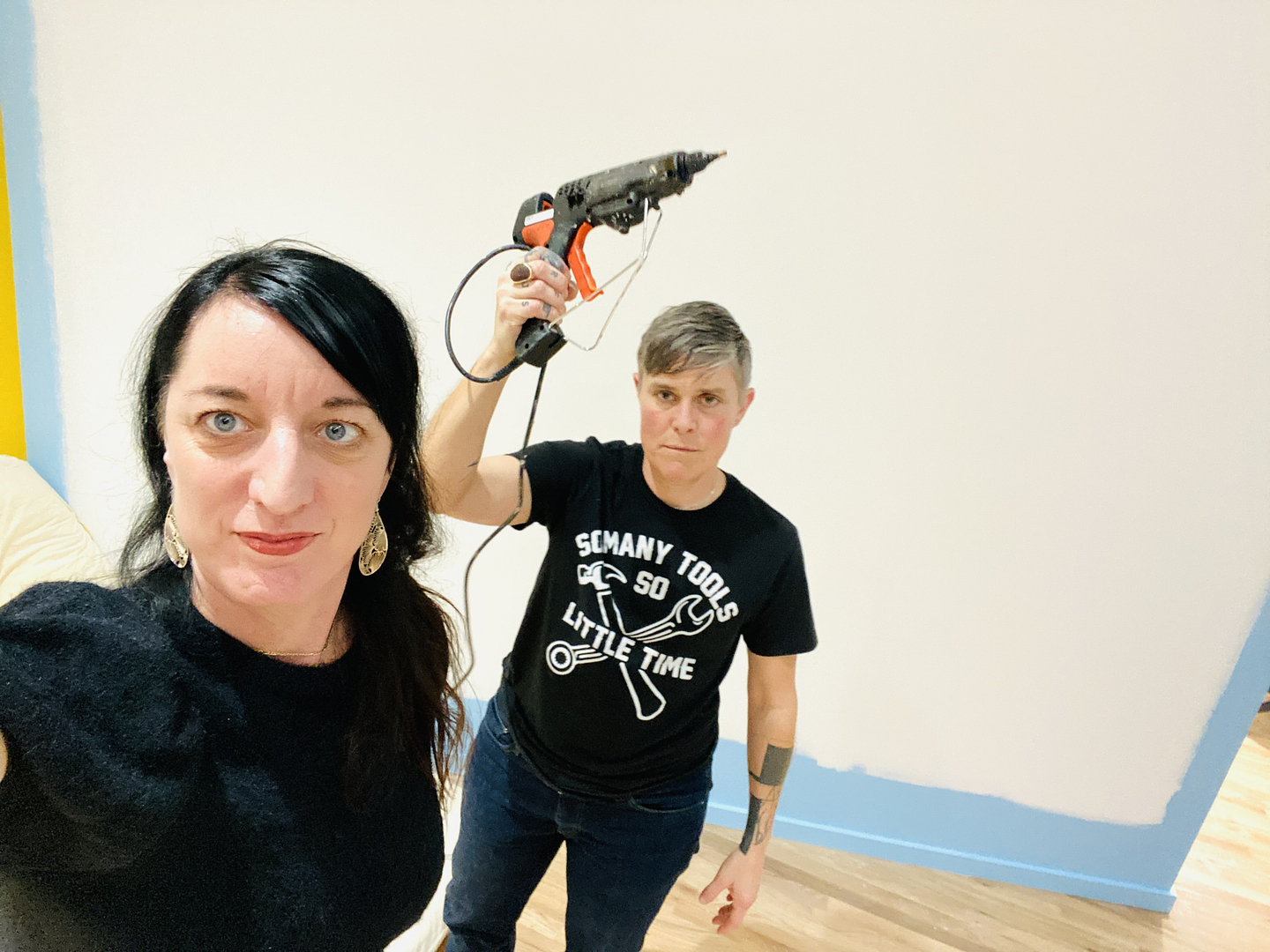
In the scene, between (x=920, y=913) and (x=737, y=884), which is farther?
(x=920, y=913)

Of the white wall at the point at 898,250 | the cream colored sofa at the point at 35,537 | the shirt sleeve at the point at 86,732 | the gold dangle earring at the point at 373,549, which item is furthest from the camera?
the cream colored sofa at the point at 35,537

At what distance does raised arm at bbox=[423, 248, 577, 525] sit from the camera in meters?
0.91

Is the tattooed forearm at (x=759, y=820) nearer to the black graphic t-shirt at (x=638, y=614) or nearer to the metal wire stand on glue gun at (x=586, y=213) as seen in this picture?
the black graphic t-shirt at (x=638, y=614)

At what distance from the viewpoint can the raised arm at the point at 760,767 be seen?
1195mm

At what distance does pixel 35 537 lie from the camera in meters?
2.11

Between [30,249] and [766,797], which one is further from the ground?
[30,249]

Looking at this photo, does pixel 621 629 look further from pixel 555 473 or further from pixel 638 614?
pixel 555 473

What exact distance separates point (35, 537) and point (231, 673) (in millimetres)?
2099

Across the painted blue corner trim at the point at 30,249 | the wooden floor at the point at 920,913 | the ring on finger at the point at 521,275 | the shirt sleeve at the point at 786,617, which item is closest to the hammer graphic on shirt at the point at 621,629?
the shirt sleeve at the point at 786,617

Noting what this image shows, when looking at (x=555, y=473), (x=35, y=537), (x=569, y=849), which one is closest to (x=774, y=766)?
(x=569, y=849)

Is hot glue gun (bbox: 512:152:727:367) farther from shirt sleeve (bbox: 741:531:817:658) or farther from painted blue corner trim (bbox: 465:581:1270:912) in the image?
painted blue corner trim (bbox: 465:581:1270:912)

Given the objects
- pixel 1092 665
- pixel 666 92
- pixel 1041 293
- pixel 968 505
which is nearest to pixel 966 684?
pixel 1092 665

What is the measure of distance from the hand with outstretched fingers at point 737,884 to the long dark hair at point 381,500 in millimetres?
624

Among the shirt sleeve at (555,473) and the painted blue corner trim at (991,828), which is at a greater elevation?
the shirt sleeve at (555,473)
